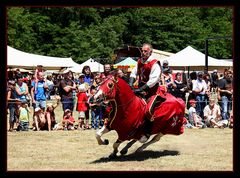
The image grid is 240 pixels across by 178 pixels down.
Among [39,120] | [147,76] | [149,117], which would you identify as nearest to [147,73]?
[147,76]

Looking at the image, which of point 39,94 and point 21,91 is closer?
point 21,91

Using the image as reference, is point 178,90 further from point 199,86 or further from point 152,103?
point 152,103

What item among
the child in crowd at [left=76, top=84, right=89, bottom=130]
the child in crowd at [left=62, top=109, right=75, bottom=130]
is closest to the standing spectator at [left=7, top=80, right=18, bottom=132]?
the child in crowd at [left=62, top=109, right=75, bottom=130]

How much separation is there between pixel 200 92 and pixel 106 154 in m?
6.52

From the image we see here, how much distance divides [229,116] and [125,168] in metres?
8.48

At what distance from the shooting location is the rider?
32.5 feet

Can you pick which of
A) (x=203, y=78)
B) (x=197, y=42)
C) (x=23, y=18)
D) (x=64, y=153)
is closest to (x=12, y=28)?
(x=23, y=18)

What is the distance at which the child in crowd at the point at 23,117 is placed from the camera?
15125mm

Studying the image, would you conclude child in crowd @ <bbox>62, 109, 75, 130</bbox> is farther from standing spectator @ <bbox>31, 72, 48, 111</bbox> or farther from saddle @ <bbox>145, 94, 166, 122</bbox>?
saddle @ <bbox>145, 94, 166, 122</bbox>

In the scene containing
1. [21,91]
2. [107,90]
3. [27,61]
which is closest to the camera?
[107,90]

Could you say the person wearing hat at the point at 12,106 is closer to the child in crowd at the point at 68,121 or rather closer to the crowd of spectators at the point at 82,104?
the crowd of spectators at the point at 82,104

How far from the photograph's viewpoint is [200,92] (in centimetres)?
1675

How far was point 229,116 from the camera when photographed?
55.6 ft

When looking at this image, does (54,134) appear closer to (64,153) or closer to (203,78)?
(64,153)
